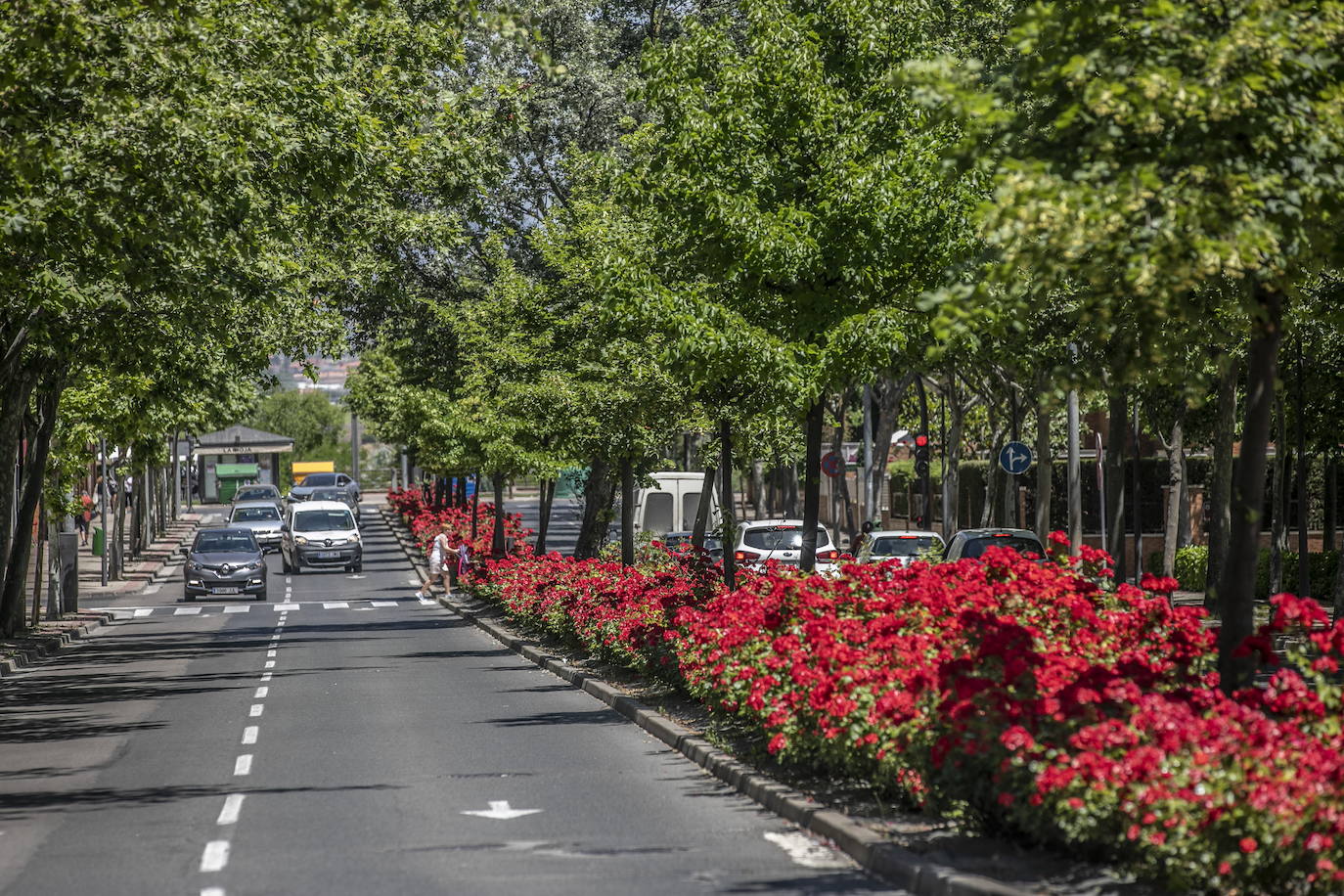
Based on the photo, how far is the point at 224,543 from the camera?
43.9 meters

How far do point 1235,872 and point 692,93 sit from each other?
38.1ft

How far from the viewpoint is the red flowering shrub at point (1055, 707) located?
716cm

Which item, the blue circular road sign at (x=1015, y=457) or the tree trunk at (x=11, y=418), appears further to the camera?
the blue circular road sign at (x=1015, y=457)

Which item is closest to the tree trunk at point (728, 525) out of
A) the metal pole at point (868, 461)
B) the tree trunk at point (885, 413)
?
the tree trunk at point (885, 413)

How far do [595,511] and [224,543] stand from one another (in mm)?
14372

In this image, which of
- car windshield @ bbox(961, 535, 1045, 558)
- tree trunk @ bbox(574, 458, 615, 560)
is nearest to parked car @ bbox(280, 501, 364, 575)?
tree trunk @ bbox(574, 458, 615, 560)

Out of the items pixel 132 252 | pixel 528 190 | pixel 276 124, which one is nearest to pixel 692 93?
pixel 276 124

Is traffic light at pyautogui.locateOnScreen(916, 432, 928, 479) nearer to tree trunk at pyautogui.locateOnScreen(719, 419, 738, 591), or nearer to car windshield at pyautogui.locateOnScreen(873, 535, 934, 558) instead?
car windshield at pyautogui.locateOnScreen(873, 535, 934, 558)

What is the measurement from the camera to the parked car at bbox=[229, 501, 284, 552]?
59.1m

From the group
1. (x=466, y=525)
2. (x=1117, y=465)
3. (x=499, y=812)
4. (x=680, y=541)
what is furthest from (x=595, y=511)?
(x=499, y=812)

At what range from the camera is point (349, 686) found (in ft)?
68.8

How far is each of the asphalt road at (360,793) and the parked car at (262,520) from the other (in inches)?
1379

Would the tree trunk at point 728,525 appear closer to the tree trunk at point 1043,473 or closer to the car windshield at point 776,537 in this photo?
the car windshield at point 776,537

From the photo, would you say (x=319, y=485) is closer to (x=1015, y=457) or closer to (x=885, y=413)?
(x=885, y=413)
